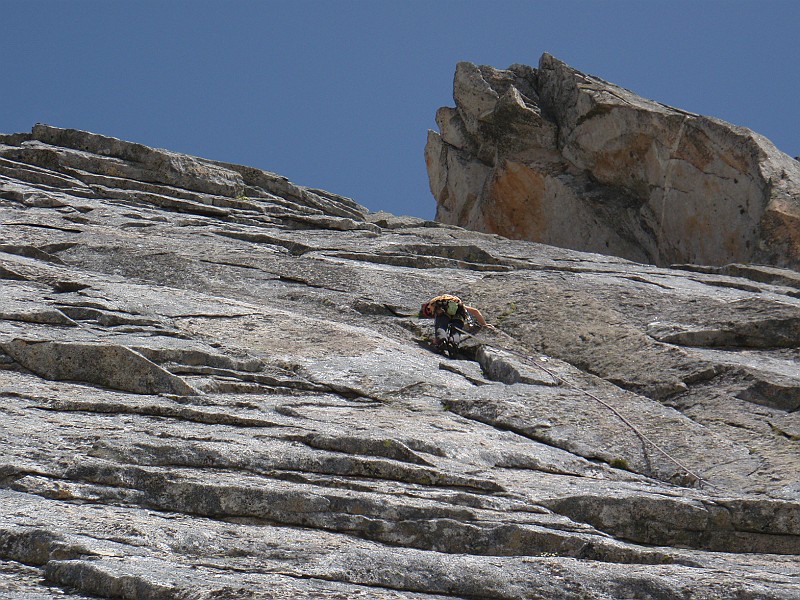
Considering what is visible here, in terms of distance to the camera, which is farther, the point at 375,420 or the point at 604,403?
the point at 604,403

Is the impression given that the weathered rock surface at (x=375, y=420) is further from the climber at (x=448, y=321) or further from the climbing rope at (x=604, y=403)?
the climber at (x=448, y=321)

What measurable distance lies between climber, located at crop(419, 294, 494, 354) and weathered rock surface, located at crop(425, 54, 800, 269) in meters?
12.5

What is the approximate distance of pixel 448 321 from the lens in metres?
15.9

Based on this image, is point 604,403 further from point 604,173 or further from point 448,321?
point 604,173

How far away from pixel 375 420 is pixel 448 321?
454 cm

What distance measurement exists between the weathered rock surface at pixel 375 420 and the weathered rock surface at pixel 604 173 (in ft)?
18.2

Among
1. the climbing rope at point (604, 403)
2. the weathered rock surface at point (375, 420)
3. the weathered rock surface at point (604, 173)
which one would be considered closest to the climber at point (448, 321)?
the climbing rope at point (604, 403)

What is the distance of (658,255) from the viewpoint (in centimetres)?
2912

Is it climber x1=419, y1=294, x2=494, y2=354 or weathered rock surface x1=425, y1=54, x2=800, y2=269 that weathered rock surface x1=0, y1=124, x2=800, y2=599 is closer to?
climber x1=419, y1=294, x2=494, y2=354

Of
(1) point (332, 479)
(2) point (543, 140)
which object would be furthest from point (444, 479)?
(2) point (543, 140)

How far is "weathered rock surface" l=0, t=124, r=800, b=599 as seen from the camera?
8.00m

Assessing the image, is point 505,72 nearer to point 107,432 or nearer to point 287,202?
point 287,202

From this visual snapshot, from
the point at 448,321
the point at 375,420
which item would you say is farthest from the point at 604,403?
the point at 375,420

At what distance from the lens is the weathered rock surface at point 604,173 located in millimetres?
26234
